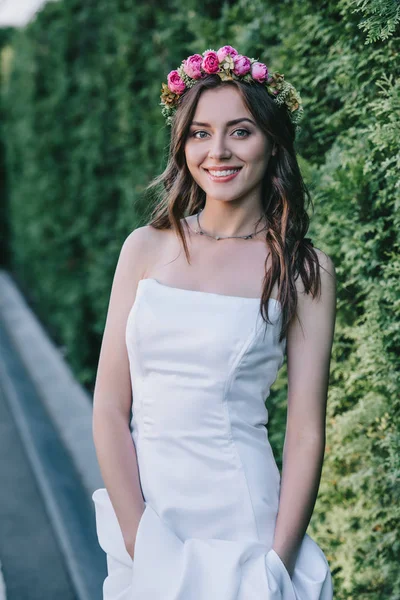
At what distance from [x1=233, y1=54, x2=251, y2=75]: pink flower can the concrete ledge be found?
9.78 ft

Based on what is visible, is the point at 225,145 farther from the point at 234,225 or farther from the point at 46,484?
the point at 46,484

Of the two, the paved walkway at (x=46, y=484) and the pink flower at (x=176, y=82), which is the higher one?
the pink flower at (x=176, y=82)

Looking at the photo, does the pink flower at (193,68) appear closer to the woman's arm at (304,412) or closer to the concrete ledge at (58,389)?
the woman's arm at (304,412)

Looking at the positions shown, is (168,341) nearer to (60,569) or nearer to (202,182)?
(202,182)

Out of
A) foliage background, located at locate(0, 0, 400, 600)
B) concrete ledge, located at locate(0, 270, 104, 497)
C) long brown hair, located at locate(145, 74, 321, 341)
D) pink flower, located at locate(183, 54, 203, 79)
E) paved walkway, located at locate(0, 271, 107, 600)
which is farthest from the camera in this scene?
concrete ledge, located at locate(0, 270, 104, 497)

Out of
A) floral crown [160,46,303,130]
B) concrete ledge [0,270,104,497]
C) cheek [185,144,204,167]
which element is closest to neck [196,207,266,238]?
cheek [185,144,204,167]

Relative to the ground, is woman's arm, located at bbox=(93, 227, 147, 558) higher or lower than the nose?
lower

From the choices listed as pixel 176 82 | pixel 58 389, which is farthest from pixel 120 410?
pixel 58 389

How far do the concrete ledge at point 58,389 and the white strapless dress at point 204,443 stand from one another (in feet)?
8.60

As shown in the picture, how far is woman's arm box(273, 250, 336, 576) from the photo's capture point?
76.3 inches

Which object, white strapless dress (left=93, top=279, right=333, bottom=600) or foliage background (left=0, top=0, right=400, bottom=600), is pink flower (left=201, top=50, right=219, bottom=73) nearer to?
foliage background (left=0, top=0, right=400, bottom=600)

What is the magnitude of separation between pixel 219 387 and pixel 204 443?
0.49 ft

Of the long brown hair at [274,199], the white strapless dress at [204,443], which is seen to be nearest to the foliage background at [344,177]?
the long brown hair at [274,199]

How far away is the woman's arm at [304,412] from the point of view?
194 cm
